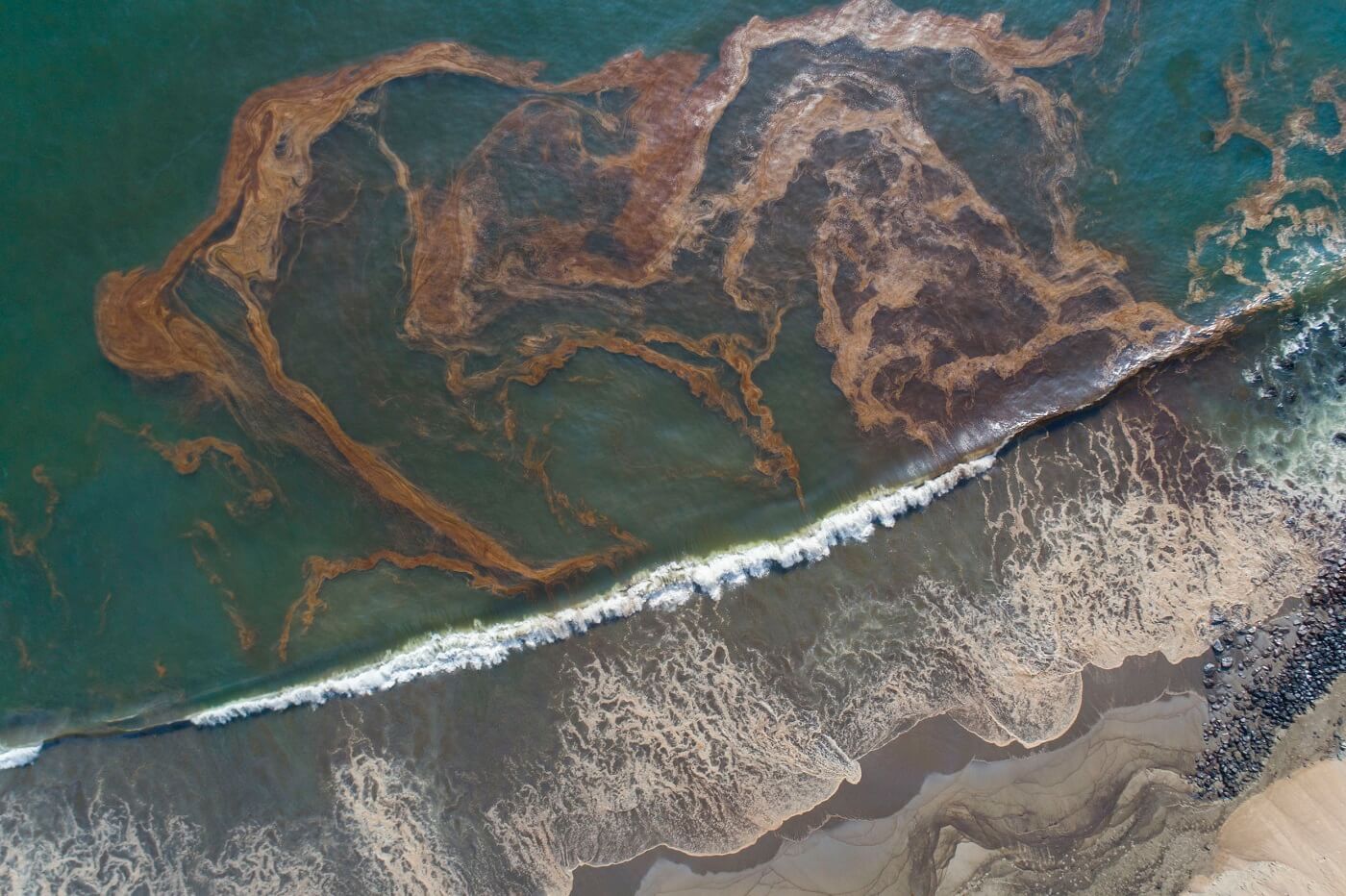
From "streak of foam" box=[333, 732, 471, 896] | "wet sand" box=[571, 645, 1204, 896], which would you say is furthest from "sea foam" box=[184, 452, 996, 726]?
"wet sand" box=[571, 645, 1204, 896]

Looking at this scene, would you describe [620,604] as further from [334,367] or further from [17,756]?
[17,756]

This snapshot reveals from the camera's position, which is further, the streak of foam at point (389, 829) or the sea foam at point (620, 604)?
the sea foam at point (620, 604)

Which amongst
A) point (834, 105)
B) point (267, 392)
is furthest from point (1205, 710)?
point (267, 392)

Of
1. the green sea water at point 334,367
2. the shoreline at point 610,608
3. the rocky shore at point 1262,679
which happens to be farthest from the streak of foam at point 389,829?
the rocky shore at point 1262,679

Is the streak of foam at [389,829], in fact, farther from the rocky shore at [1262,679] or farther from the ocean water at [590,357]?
the rocky shore at [1262,679]

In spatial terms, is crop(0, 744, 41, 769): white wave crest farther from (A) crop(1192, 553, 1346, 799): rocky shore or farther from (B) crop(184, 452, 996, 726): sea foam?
(A) crop(1192, 553, 1346, 799): rocky shore

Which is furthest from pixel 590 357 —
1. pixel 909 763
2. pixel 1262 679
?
pixel 1262 679
